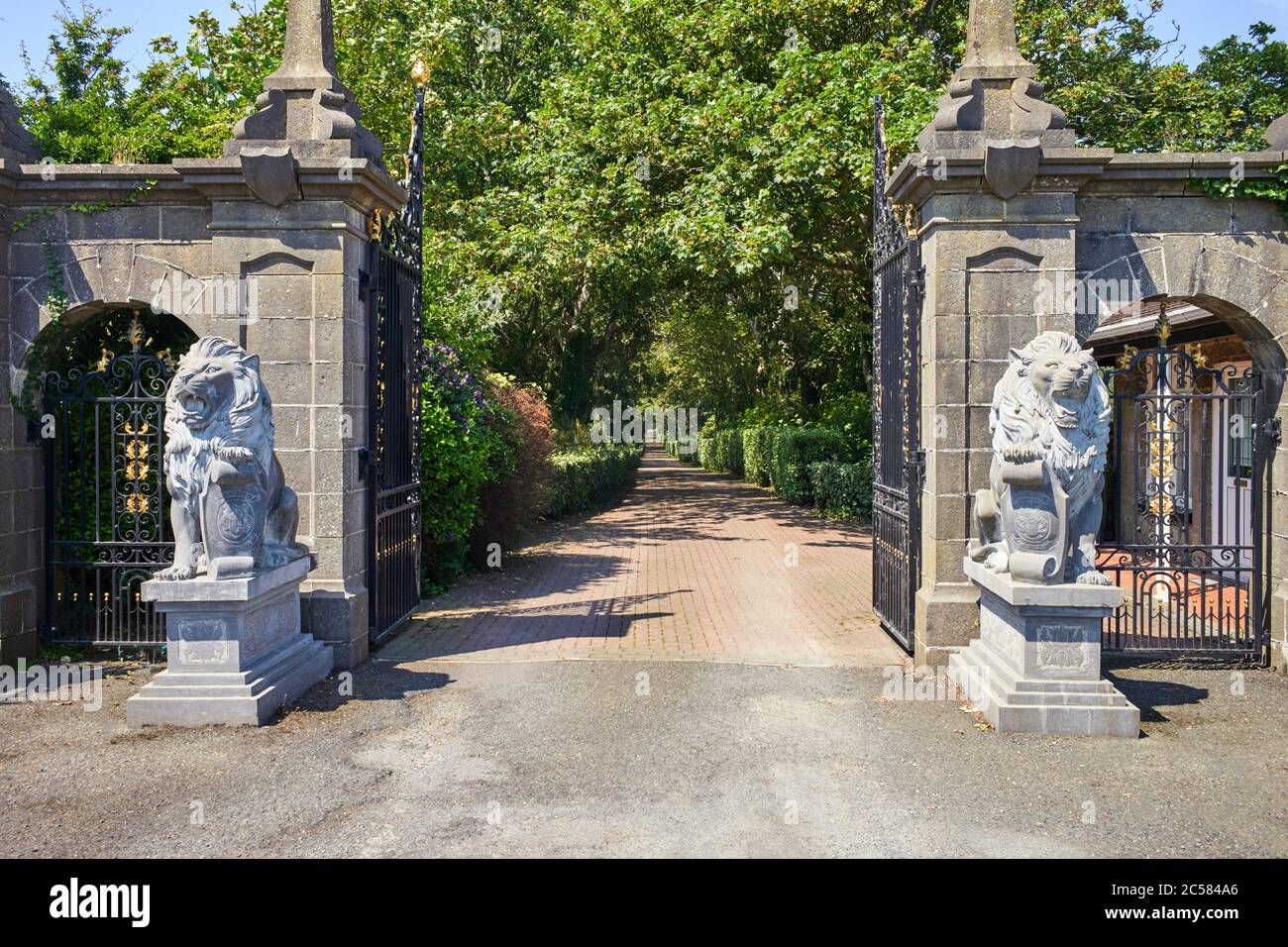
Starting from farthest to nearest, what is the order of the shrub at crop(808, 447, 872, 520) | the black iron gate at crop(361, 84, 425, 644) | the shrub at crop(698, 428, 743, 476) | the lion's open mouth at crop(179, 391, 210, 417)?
the shrub at crop(698, 428, 743, 476)
the shrub at crop(808, 447, 872, 520)
the black iron gate at crop(361, 84, 425, 644)
the lion's open mouth at crop(179, 391, 210, 417)

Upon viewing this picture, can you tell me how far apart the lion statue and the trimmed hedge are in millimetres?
11138

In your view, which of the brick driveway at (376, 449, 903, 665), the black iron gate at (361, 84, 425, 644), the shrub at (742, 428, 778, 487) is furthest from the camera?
the shrub at (742, 428, 778, 487)

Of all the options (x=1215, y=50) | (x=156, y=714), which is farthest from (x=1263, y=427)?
(x=1215, y=50)

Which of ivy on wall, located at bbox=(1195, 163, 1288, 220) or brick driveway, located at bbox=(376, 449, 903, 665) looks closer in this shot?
ivy on wall, located at bbox=(1195, 163, 1288, 220)

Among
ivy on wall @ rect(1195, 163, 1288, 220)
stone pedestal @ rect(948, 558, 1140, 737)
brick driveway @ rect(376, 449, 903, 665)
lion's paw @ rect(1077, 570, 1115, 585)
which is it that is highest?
ivy on wall @ rect(1195, 163, 1288, 220)

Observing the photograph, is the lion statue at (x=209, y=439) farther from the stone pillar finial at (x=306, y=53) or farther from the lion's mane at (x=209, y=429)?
the stone pillar finial at (x=306, y=53)

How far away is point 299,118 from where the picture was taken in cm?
710

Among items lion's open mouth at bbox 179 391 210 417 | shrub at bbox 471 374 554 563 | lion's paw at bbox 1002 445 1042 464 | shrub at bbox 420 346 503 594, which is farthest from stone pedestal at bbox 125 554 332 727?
shrub at bbox 471 374 554 563

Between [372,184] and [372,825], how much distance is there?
488 centimetres

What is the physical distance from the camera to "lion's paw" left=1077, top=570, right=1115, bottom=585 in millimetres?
5785

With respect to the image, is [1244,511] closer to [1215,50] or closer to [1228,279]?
[1228,279]

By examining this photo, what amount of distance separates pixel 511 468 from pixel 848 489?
914 cm

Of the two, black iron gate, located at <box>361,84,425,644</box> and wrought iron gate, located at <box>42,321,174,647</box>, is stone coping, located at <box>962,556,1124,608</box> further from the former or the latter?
wrought iron gate, located at <box>42,321,174,647</box>

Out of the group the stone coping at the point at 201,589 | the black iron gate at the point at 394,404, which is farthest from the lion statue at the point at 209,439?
the black iron gate at the point at 394,404
